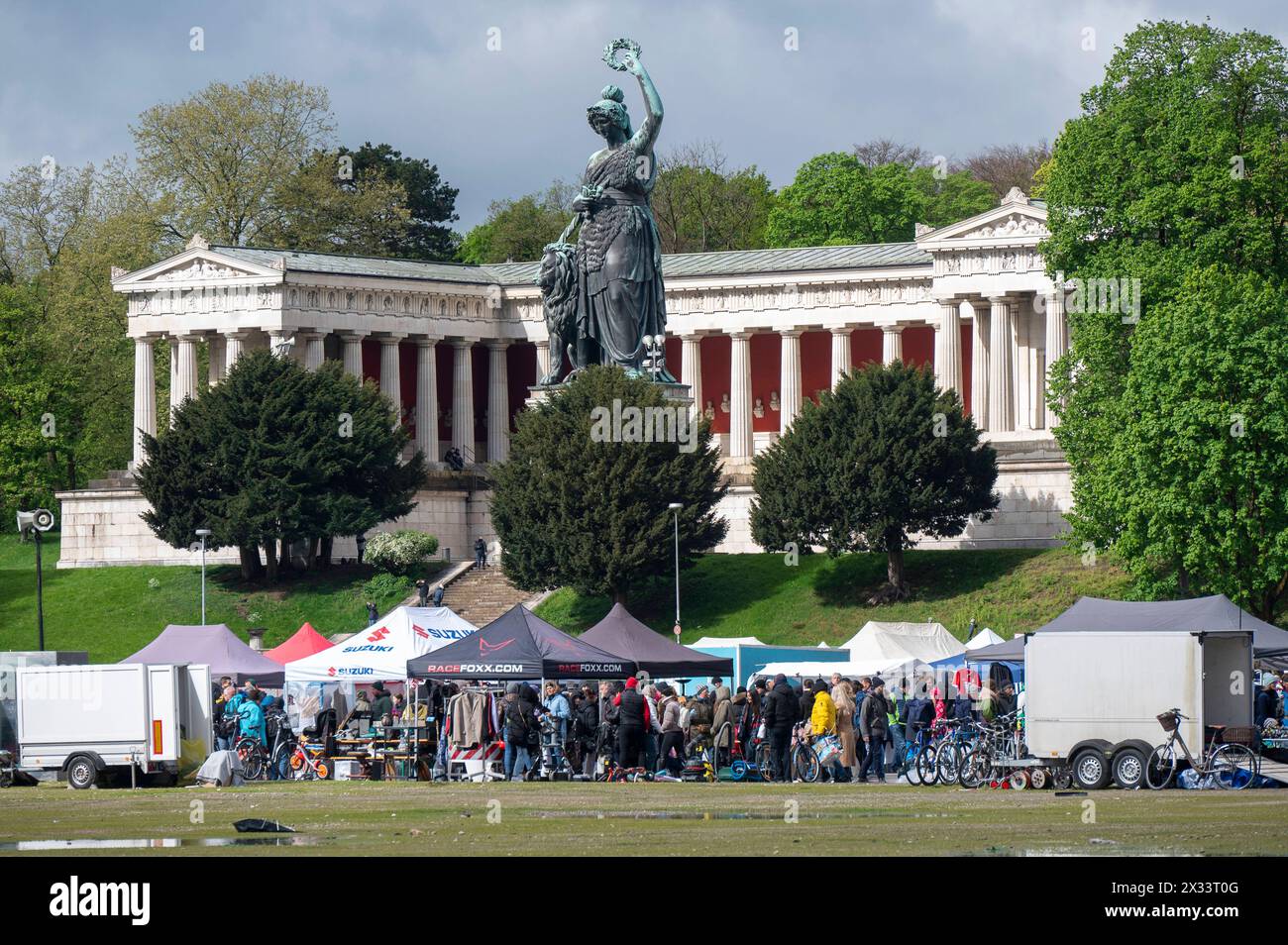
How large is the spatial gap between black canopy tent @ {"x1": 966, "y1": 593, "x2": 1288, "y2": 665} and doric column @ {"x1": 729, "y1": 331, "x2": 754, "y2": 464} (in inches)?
2247

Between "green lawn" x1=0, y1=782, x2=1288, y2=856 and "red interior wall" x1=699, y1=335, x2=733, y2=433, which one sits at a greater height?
"red interior wall" x1=699, y1=335, x2=733, y2=433

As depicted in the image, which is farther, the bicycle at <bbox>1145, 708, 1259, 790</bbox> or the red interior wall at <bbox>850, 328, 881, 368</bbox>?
the red interior wall at <bbox>850, 328, 881, 368</bbox>

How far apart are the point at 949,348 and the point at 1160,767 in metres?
63.6

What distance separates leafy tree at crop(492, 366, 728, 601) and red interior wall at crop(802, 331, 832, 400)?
2823cm

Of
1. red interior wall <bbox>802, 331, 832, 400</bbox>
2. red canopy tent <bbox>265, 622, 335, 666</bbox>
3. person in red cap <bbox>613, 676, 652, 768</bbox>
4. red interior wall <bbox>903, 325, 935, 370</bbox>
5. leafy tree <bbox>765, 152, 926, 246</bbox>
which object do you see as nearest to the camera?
person in red cap <bbox>613, 676, 652, 768</bbox>

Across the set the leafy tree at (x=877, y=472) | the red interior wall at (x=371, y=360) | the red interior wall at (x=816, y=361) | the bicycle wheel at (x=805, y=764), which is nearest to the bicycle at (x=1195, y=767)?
the bicycle wheel at (x=805, y=764)

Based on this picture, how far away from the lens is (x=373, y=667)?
47.5 meters

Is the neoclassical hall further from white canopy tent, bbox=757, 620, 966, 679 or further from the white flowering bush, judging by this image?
white canopy tent, bbox=757, 620, 966, 679

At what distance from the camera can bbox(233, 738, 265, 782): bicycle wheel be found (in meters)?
40.8

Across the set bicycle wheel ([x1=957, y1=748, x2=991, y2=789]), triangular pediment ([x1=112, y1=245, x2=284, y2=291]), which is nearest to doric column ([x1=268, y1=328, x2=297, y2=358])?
triangular pediment ([x1=112, y1=245, x2=284, y2=291])

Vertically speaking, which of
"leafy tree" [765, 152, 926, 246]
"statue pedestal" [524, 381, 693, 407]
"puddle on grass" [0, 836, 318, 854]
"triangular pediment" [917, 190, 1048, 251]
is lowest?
"puddle on grass" [0, 836, 318, 854]

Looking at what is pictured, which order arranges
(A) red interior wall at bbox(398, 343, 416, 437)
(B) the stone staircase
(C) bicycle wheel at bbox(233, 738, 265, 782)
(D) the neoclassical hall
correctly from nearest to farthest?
(C) bicycle wheel at bbox(233, 738, 265, 782) → (B) the stone staircase → (D) the neoclassical hall → (A) red interior wall at bbox(398, 343, 416, 437)

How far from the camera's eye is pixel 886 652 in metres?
55.2
